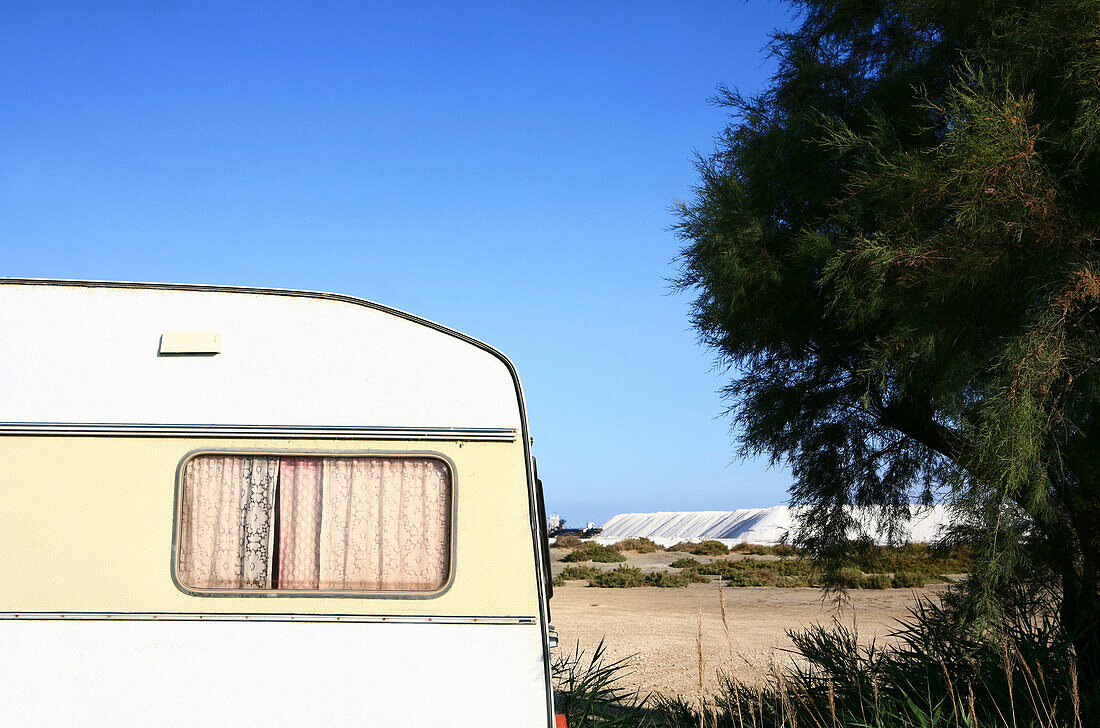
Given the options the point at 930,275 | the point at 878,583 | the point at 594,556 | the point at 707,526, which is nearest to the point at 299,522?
the point at 930,275

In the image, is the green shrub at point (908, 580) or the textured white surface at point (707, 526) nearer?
the green shrub at point (908, 580)

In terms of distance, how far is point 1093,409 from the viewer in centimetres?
553

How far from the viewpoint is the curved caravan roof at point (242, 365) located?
145 inches

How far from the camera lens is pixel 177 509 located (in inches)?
141

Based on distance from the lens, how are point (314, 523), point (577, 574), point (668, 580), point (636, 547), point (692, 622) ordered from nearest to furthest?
point (314, 523) < point (692, 622) < point (668, 580) < point (577, 574) < point (636, 547)

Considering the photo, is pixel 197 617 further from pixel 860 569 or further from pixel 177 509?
pixel 860 569

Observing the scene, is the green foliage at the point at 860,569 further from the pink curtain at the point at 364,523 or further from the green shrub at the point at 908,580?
the pink curtain at the point at 364,523

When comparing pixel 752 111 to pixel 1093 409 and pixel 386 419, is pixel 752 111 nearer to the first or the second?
pixel 1093 409

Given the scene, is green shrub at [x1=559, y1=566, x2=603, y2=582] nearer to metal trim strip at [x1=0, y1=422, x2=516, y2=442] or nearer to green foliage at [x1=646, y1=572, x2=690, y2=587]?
green foliage at [x1=646, y1=572, x2=690, y2=587]

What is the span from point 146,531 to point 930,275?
4.96 meters

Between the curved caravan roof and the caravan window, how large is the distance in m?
0.19

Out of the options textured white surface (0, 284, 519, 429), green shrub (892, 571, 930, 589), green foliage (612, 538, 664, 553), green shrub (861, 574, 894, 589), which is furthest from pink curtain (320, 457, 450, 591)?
green foliage (612, 538, 664, 553)

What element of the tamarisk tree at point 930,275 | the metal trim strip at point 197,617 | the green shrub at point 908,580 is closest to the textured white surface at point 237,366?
the metal trim strip at point 197,617

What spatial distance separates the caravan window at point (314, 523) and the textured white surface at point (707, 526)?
4745 centimetres
